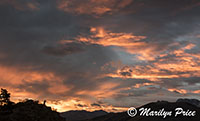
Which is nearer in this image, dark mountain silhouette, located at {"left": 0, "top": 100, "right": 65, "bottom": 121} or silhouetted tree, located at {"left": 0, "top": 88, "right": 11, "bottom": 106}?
dark mountain silhouette, located at {"left": 0, "top": 100, "right": 65, "bottom": 121}

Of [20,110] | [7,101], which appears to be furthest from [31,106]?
[7,101]

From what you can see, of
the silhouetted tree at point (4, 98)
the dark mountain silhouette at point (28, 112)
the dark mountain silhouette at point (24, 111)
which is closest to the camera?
the dark mountain silhouette at point (28, 112)

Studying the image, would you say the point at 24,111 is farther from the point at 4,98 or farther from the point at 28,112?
the point at 4,98

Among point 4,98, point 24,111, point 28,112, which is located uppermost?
point 4,98

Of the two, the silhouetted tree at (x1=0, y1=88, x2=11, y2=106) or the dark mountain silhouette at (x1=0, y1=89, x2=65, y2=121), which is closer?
the dark mountain silhouette at (x1=0, y1=89, x2=65, y2=121)

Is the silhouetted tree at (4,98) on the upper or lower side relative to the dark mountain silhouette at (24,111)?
upper

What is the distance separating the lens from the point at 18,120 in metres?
52.2

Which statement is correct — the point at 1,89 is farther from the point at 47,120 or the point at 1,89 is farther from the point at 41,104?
the point at 47,120

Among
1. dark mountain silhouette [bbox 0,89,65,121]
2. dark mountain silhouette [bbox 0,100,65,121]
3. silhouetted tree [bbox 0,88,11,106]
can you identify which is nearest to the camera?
dark mountain silhouette [bbox 0,100,65,121]

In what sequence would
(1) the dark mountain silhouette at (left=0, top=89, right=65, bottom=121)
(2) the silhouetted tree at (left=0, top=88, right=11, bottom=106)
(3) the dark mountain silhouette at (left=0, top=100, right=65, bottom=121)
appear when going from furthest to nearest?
1. (2) the silhouetted tree at (left=0, top=88, right=11, bottom=106)
2. (1) the dark mountain silhouette at (left=0, top=89, right=65, bottom=121)
3. (3) the dark mountain silhouette at (left=0, top=100, right=65, bottom=121)

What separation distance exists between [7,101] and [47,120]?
41.3 ft

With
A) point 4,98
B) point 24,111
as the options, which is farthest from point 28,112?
point 4,98

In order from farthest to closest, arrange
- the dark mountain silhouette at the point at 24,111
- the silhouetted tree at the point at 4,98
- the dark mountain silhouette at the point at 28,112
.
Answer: the silhouetted tree at the point at 4,98
the dark mountain silhouette at the point at 24,111
the dark mountain silhouette at the point at 28,112

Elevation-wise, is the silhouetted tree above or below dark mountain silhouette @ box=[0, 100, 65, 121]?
above
